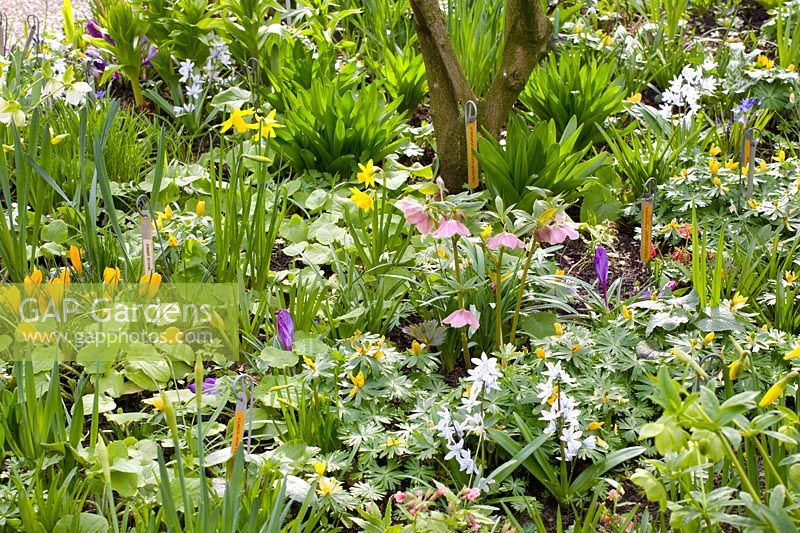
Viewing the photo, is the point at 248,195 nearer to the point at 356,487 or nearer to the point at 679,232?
the point at 356,487

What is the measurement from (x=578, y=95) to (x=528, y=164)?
0.48m

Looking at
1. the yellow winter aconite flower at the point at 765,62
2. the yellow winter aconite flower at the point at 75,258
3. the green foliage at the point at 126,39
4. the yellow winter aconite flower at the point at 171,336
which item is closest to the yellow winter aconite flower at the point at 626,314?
the yellow winter aconite flower at the point at 171,336

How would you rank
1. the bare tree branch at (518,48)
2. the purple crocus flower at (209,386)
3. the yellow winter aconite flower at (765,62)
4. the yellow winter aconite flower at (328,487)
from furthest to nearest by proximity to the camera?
the yellow winter aconite flower at (765,62) → the bare tree branch at (518,48) → the purple crocus flower at (209,386) → the yellow winter aconite flower at (328,487)

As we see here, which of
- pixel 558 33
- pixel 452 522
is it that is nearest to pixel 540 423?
pixel 452 522

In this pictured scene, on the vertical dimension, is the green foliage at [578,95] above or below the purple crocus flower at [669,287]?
above

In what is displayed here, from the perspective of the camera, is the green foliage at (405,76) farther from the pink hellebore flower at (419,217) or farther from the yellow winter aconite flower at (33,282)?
the yellow winter aconite flower at (33,282)

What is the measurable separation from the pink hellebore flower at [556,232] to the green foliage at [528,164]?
0.68 metres

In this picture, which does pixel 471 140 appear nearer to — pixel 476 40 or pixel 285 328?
pixel 285 328

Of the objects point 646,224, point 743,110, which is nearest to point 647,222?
point 646,224

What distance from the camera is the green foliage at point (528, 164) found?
2660 mm

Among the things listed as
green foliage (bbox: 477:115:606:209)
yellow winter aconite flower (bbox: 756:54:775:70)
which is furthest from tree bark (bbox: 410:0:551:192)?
yellow winter aconite flower (bbox: 756:54:775:70)

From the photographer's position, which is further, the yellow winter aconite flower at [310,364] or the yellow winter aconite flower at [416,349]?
the yellow winter aconite flower at [416,349]

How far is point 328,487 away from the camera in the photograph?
1.71 meters

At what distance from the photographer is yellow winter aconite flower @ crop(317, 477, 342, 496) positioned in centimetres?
172
